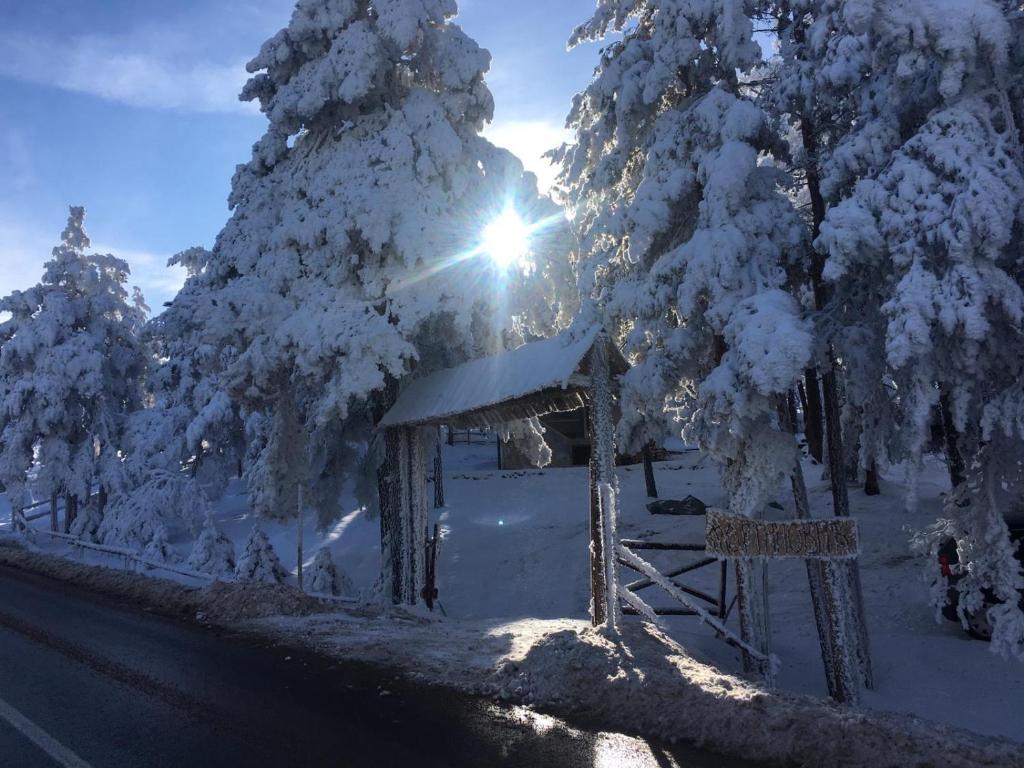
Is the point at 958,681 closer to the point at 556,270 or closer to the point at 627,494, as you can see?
the point at 556,270

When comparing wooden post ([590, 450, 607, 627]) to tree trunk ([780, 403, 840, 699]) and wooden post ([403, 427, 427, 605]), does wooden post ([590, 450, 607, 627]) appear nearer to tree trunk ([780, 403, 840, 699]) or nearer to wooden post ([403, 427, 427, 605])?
tree trunk ([780, 403, 840, 699])

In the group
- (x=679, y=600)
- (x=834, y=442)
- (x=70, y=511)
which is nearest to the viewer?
(x=679, y=600)

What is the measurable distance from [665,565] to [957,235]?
12.4m

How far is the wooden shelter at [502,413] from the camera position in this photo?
9086 mm

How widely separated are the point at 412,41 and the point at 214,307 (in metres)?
6.41

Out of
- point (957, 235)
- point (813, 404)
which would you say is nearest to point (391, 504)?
point (813, 404)

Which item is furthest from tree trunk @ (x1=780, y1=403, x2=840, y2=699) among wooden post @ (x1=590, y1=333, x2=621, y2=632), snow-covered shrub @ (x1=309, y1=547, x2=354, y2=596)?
snow-covered shrub @ (x1=309, y1=547, x2=354, y2=596)

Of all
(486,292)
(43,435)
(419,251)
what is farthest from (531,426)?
(43,435)

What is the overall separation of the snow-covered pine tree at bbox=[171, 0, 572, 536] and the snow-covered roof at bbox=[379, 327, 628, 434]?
0.77m

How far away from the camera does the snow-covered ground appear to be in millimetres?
9367

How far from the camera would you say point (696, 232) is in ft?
32.8

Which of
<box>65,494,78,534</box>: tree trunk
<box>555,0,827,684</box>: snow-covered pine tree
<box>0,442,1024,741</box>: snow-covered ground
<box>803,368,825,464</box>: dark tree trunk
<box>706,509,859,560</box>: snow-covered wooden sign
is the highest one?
<box>555,0,827,684</box>: snow-covered pine tree

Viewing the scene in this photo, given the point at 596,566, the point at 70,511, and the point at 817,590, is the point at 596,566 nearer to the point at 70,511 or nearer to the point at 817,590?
the point at 817,590

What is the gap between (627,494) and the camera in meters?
27.6
